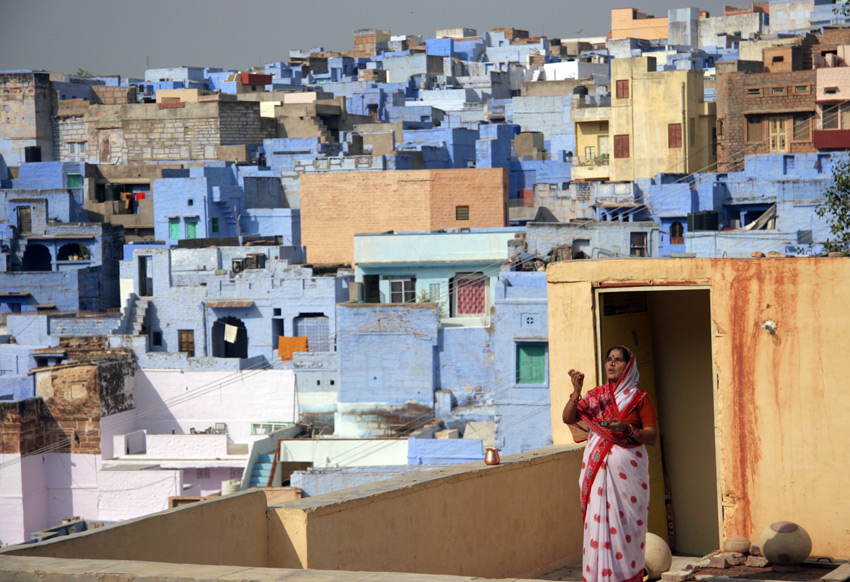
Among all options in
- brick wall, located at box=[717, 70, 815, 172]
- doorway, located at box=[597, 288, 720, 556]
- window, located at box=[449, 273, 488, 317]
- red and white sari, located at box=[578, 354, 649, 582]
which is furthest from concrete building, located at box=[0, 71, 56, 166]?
red and white sari, located at box=[578, 354, 649, 582]

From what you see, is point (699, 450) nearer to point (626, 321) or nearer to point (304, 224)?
point (626, 321)

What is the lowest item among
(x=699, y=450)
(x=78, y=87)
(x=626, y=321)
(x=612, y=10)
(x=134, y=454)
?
(x=134, y=454)

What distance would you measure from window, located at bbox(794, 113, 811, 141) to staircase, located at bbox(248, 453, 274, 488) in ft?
58.7

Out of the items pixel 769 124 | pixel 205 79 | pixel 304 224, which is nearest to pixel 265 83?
pixel 205 79

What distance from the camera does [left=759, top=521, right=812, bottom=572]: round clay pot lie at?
5.93 meters

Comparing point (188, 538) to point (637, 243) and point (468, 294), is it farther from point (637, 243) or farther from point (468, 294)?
point (468, 294)

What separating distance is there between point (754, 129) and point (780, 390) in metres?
31.4

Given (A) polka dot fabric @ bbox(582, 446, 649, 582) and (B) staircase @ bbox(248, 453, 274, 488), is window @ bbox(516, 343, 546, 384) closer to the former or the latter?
(B) staircase @ bbox(248, 453, 274, 488)

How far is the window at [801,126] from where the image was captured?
34906mm

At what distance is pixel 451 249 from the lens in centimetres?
2917

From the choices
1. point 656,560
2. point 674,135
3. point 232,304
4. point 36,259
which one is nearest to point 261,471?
point 232,304

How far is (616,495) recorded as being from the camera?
197 inches

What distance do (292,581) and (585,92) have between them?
132ft

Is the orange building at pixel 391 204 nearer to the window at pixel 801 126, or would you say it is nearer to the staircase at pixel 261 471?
the window at pixel 801 126
